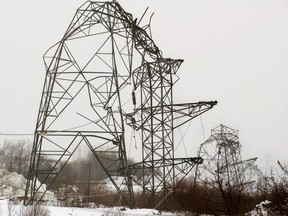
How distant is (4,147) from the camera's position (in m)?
88.8

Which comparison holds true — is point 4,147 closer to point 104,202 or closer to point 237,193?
point 104,202

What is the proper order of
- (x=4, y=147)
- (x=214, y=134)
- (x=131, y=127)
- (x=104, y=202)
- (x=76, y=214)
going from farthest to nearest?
(x=4, y=147)
(x=214, y=134)
(x=104, y=202)
(x=131, y=127)
(x=76, y=214)

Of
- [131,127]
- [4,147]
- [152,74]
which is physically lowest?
[131,127]

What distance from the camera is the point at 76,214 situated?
12.6 m

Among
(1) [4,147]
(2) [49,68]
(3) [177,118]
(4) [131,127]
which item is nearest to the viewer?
(2) [49,68]

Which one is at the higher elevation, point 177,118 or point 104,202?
point 177,118

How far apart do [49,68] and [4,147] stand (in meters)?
80.2

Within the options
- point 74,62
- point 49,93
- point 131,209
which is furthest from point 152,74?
point 131,209

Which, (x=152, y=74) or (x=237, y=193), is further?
(x=152, y=74)

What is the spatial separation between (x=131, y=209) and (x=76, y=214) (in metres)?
3.57

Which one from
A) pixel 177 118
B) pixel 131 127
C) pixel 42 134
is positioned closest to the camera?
pixel 42 134

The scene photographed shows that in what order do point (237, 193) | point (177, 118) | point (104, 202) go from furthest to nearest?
point (104, 202), point (177, 118), point (237, 193)

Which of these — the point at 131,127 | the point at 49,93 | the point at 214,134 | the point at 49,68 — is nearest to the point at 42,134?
the point at 49,93

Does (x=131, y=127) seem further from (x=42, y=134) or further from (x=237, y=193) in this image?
(x=237, y=193)
